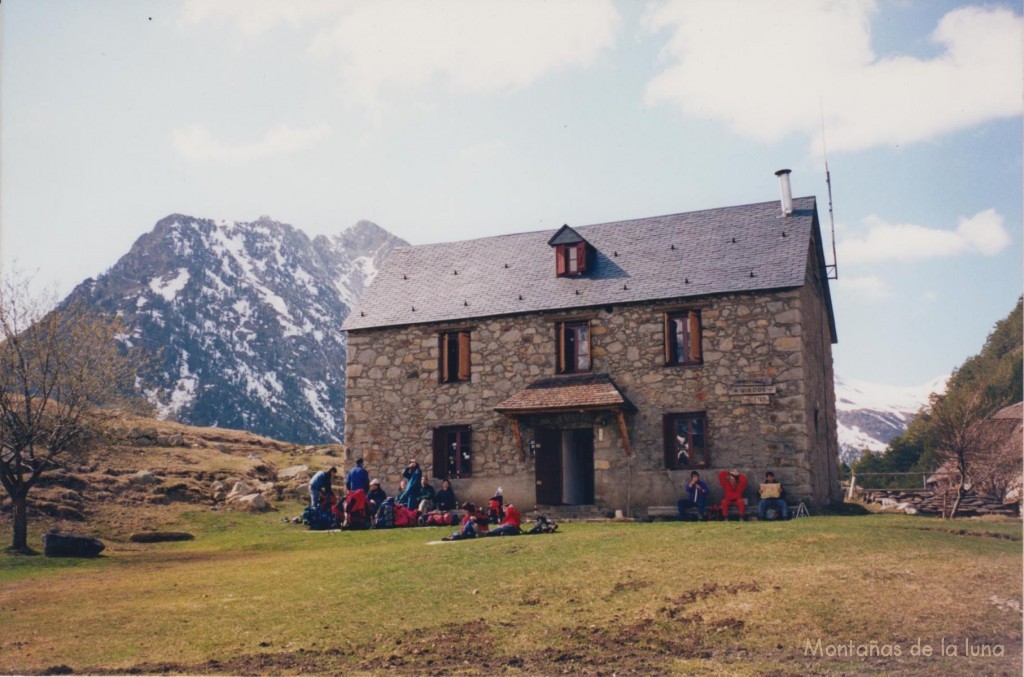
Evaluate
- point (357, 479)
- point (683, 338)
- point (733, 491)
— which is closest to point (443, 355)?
point (357, 479)

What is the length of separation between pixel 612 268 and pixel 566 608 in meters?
15.8

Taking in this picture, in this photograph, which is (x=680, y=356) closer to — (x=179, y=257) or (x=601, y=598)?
(x=601, y=598)

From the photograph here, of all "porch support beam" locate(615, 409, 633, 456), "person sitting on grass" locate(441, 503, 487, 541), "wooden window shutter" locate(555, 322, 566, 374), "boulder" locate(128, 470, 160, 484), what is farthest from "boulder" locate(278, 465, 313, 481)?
"person sitting on grass" locate(441, 503, 487, 541)

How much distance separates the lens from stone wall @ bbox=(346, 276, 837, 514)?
78.9ft

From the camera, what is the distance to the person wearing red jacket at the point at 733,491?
908 inches

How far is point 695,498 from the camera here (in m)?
23.5

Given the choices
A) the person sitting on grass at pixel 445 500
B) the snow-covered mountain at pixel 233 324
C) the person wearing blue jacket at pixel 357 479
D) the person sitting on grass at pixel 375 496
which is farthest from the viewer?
the snow-covered mountain at pixel 233 324

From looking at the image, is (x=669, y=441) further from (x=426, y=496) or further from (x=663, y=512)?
(x=426, y=496)

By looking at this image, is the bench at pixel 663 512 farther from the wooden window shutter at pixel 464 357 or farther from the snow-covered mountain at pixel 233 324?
the snow-covered mountain at pixel 233 324

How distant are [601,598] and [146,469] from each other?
22.7m

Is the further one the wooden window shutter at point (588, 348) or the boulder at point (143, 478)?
the boulder at point (143, 478)

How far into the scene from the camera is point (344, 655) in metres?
11.7

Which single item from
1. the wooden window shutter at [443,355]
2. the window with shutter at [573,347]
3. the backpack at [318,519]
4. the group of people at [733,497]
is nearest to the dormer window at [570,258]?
the window with shutter at [573,347]

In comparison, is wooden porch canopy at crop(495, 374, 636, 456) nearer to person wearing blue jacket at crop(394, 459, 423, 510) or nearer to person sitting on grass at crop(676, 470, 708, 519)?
person sitting on grass at crop(676, 470, 708, 519)
